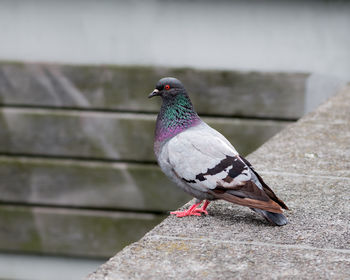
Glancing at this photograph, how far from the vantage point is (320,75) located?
607cm

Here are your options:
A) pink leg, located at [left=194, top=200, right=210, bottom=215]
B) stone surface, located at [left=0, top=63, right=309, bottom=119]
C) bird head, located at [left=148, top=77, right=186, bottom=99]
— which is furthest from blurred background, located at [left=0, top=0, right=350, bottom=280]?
pink leg, located at [left=194, top=200, right=210, bottom=215]

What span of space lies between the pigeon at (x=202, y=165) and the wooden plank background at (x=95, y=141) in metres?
3.08

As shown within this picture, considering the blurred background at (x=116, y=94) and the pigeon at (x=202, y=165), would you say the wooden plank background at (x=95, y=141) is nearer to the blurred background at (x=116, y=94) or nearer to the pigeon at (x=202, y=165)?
the blurred background at (x=116, y=94)

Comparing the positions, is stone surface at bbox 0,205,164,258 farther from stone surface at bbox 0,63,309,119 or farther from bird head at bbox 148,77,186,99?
bird head at bbox 148,77,186,99

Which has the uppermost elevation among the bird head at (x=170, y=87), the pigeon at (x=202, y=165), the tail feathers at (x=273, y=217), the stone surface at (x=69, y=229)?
the bird head at (x=170, y=87)

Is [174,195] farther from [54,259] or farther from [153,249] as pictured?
[153,249]

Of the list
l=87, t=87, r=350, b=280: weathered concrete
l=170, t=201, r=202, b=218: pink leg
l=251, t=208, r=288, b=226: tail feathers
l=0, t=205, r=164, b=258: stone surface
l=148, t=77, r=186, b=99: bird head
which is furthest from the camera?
l=0, t=205, r=164, b=258: stone surface

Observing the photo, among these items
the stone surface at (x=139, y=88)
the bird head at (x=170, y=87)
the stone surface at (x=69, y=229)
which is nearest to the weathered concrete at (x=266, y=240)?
the bird head at (x=170, y=87)

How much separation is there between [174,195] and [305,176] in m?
2.96

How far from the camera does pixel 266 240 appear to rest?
8.84 ft

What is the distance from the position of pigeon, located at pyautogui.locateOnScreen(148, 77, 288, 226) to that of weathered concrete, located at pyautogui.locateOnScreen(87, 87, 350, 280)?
0.12m

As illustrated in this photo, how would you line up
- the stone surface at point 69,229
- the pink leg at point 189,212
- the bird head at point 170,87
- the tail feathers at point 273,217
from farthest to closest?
the stone surface at point 69,229, the bird head at point 170,87, the pink leg at point 189,212, the tail feathers at point 273,217

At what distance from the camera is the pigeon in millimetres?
2863

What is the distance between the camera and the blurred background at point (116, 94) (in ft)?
19.9
